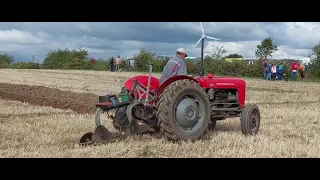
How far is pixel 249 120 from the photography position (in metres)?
7.95

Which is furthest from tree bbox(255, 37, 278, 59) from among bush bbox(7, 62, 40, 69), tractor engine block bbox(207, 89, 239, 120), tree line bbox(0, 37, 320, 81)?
tractor engine block bbox(207, 89, 239, 120)

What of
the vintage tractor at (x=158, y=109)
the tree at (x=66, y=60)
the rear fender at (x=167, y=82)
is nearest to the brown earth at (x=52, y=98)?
the vintage tractor at (x=158, y=109)

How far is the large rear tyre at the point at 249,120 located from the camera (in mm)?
7902

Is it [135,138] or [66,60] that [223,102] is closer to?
[135,138]

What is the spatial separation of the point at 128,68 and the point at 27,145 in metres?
31.1

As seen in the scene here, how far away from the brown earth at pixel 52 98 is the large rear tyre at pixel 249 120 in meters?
4.23

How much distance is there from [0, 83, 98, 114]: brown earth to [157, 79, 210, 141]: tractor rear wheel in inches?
169

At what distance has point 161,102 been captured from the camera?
6543 mm

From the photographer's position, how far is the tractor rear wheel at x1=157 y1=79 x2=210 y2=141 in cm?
653

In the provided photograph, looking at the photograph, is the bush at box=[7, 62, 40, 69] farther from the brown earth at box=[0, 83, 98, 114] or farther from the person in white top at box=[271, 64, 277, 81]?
the brown earth at box=[0, 83, 98, 114]

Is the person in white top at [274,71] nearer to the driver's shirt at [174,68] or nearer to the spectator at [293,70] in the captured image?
the spectator at [293,70]

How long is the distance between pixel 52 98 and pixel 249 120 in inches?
269
